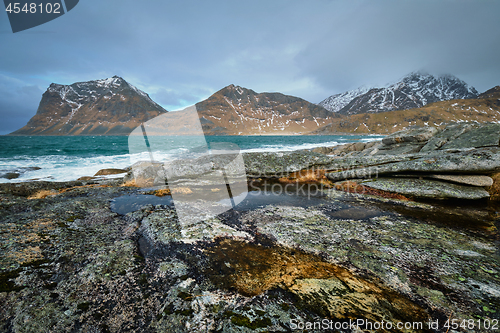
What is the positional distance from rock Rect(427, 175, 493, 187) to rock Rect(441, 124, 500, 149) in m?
3.05

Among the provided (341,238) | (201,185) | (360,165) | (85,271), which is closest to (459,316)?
(341,238)

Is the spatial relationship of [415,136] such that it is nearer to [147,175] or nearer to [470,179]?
[470,179]

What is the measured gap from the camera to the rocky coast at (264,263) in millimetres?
2527

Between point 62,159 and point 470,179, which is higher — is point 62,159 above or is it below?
above

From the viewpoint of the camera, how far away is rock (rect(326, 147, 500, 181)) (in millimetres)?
7312

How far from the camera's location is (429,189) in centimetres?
756

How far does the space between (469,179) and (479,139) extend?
14.1 feet

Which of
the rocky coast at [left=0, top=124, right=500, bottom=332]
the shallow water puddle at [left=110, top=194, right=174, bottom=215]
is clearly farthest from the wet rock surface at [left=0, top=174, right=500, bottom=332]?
the shallow water puddle at [left=110, top=194, right=174, bottom=215]

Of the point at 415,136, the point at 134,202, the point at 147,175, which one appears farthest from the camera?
the point at 415,136

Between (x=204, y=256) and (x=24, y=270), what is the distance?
300 centimetres

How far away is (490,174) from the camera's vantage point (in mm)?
7543

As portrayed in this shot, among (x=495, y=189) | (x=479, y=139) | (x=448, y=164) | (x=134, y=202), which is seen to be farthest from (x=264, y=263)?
(x=479, y=139)

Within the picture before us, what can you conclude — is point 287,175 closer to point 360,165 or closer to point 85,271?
point 360,165

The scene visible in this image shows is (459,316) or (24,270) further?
(24,270)
